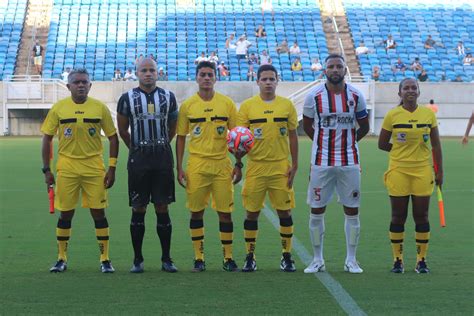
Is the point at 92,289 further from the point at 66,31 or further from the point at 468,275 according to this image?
the point at 66,31

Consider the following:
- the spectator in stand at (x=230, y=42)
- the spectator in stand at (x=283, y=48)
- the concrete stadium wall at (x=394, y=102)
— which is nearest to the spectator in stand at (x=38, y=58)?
the concrete stadium wall at (x=394, y=102)

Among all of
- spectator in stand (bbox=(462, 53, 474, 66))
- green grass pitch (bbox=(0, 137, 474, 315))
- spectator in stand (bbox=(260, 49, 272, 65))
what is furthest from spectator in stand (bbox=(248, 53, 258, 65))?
green grass pitch (bbox=(0, 137, 474, 315))

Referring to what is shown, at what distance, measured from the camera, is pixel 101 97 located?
34750 mm

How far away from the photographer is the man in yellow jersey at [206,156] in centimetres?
775

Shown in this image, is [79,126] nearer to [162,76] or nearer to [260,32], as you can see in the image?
[162,76]

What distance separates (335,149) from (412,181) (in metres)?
0.76

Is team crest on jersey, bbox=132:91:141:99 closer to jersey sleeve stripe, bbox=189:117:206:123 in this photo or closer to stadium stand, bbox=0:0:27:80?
jersey sleeve stripe, bbox=189:117:206:123

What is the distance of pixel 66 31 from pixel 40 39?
1.24 m

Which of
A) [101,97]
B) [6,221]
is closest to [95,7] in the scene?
[101,97]

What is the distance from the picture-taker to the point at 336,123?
7.72 meters

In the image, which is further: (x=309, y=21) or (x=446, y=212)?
(x=309, y=21)

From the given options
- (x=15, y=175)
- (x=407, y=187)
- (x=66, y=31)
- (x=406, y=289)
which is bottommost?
(x=406, y=289)

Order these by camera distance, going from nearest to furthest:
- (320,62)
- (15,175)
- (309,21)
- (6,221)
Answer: (6,221)
(15,175)
(320,62)
(309,21)

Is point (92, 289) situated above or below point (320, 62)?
below
